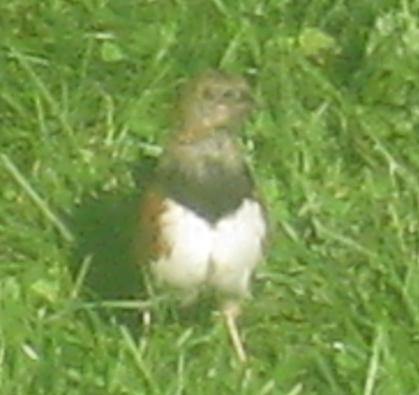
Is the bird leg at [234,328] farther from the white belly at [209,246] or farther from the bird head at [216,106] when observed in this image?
the bird head at [216,106]

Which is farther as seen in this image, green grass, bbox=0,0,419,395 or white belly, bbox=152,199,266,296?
green grass, bbox=0,0,419,395

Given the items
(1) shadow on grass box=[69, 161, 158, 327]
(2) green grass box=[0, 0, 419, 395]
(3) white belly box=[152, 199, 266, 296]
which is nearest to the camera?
(3) white belly box=[152, 199, 266, 296]

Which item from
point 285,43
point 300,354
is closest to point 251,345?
point 300,354

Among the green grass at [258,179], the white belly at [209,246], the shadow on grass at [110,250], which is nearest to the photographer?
the white belly at [209,246]

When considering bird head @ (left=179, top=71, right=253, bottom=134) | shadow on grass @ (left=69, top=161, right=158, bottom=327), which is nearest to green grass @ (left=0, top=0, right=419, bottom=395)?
shadow on grass @ (left=69, top=161, right=158, bottom=327)

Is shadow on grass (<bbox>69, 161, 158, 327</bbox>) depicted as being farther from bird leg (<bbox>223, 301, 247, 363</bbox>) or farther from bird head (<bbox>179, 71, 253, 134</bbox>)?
bird head (<bbox>179, 71, 253, 134</bbox>)

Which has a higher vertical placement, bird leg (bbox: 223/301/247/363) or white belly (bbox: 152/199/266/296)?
white belly (bbox: 152/199/266/296)

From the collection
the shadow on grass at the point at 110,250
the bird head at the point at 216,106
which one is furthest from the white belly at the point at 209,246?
the shadow on grass at the point at 110,250
